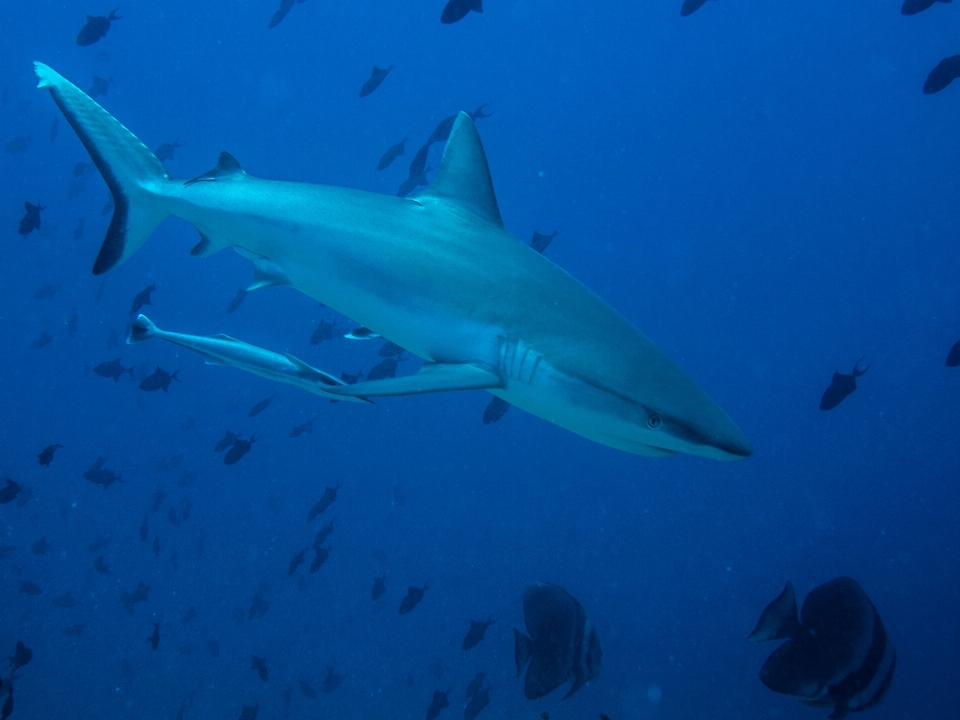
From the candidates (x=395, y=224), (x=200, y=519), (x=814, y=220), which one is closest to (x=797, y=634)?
(x=395, y=224)

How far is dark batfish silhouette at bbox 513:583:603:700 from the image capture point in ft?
16.1

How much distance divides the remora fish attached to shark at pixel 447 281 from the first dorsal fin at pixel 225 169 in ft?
0.04

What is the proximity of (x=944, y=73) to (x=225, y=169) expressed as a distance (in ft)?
25.3

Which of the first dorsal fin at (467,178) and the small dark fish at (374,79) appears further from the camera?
the small dark fish at (374,79)

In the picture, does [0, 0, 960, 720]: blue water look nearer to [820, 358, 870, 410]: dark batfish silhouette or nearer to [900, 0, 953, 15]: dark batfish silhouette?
[820, 358, 870, 410]: dark batfish silhouette

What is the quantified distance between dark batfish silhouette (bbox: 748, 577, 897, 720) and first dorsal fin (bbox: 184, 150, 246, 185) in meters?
5.04

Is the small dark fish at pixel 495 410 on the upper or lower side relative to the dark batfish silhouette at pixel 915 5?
lower

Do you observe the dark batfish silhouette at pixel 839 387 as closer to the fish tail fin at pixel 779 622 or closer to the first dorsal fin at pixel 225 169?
the fish tail fin at pixel 779 622

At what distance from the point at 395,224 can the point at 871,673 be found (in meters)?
4.75

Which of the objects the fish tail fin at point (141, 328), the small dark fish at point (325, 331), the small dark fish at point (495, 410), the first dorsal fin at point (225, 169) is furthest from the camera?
the small dark fish at point (325, 331)

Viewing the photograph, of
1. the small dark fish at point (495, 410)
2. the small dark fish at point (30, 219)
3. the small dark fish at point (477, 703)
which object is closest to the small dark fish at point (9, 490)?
the small dark fish at point (30, 219)

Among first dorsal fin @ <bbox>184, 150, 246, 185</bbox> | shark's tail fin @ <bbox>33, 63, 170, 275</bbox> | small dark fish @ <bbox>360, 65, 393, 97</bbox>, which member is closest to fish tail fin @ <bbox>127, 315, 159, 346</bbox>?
shark's tail fin @ <bbox>33, 63, 170, 275</bbox>

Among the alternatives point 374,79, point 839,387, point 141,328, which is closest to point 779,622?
point 839,387

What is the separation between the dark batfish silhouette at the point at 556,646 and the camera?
4906 mm
